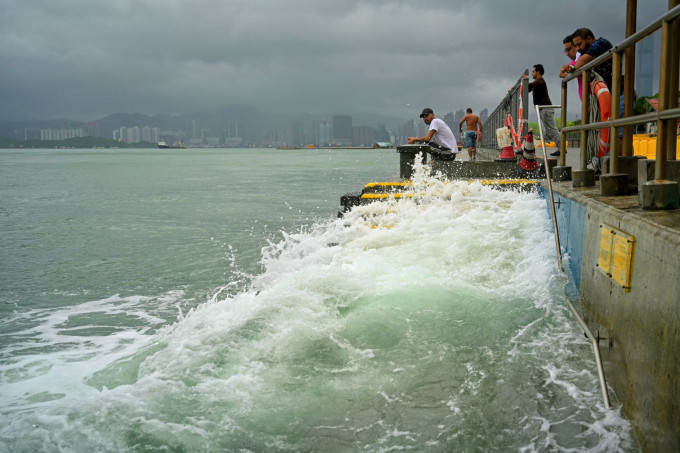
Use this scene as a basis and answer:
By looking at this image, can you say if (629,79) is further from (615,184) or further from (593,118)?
(593,118)

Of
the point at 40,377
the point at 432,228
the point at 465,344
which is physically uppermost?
the point at 432,228

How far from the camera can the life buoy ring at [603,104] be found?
642cm

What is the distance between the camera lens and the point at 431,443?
354 centimetres

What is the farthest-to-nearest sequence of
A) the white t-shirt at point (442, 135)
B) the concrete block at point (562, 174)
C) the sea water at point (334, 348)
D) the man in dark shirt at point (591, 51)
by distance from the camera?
the white t-shirt at point (442, 135), the concrete block at point (562, 174), the man in dark shirt at point (591, 51), the sea water at point (334, 348)

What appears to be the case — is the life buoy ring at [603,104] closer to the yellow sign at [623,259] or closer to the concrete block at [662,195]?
the concrete block at [662,195]

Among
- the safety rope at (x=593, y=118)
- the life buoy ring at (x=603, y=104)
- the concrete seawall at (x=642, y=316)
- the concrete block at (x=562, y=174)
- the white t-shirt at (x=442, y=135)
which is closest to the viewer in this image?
the concrete seawall at (x=642, y=316)

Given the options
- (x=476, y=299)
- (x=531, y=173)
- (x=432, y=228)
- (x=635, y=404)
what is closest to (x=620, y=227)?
(x=635, y=404)

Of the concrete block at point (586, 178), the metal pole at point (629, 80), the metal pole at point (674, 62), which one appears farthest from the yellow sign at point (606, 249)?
the concrete block at point (586, 178)

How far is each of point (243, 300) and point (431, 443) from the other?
10.4ft

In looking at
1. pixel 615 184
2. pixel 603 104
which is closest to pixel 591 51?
pixel 603 104

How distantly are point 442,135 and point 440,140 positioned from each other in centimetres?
13

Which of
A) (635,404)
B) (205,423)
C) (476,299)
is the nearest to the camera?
(635,404)

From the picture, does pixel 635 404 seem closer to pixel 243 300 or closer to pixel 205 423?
pixel 205 423

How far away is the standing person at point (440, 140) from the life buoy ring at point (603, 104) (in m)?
7.13
